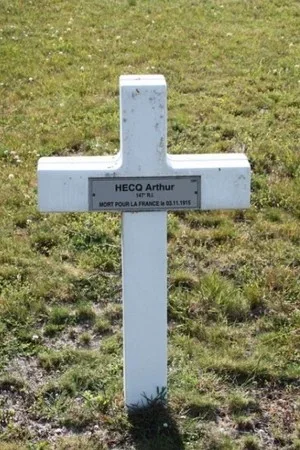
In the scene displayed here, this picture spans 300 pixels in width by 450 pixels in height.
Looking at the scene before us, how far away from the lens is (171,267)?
5938 millimetres

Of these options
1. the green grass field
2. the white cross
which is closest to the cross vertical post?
the white cross

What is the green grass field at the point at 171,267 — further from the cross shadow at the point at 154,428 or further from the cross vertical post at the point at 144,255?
the cross vertical post at the point at 144,255

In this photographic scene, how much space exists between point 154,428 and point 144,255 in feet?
2.56

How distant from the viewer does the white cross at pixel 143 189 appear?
4.14m

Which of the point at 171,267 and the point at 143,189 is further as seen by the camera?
the point at 171,267

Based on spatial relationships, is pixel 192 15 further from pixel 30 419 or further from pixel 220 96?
pixel 30 419

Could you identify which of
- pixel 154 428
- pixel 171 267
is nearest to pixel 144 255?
pixel 154 428

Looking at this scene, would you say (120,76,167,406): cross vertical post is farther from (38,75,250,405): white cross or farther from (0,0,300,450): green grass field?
(0,0,300,450): green grass field

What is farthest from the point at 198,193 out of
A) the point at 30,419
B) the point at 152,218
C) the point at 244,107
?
the point at 244,107

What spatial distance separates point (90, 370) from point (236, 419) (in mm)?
780

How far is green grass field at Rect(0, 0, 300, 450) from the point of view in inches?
177

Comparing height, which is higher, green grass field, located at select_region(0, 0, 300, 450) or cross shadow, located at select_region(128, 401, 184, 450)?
green grass field, located at select_region(0, 0, 300, 450)

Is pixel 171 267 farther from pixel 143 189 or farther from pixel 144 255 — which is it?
pixel 143 189

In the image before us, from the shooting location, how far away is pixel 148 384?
4.51 metres
